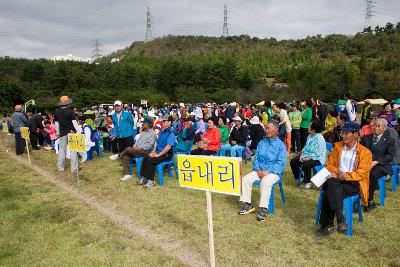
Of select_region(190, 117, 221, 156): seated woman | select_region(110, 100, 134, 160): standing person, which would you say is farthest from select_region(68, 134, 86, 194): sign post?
select_region(190, 117, 221, 156): seated woman

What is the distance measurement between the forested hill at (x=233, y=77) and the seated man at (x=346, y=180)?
37658 mm

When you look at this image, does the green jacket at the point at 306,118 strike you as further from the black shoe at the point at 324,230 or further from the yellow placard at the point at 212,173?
the yellow placard at the point at 212,173

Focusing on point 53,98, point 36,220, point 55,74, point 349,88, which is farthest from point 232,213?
point 55,74

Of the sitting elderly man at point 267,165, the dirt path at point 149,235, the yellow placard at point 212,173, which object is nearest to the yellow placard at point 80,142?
the dirt path at point 149,235

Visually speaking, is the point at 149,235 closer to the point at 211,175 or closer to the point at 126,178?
the point at 211,175

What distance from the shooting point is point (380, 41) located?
74062 millimetres

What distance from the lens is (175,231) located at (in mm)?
4844

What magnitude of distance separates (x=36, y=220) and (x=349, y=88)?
149 feet

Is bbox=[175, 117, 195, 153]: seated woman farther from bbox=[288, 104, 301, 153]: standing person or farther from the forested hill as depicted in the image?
the forested hill

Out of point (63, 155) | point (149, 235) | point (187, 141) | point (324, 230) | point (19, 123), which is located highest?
point (19, 123)

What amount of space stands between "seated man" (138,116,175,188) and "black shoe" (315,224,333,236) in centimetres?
374

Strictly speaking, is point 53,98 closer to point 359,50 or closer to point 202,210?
point 202,210

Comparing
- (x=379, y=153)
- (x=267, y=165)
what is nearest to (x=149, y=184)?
(x=267, y=165)

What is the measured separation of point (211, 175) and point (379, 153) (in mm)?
3725
